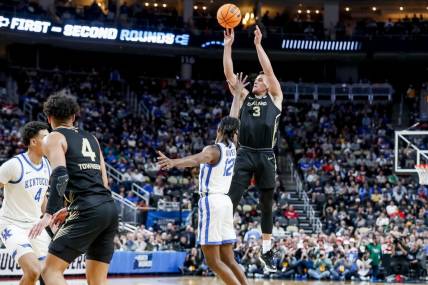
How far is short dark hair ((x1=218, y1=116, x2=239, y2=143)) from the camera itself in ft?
31.2

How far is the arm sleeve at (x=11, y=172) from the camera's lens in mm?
9477

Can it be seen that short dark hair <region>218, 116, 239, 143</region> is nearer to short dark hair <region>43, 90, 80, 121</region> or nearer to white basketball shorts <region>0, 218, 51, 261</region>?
short dark hair <region>43, 90, 80, 121</region>

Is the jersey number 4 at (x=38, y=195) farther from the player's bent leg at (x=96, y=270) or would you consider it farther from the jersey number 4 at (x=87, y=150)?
the jersey number 4 at (x=87, y=150)

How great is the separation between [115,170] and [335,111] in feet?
43.9

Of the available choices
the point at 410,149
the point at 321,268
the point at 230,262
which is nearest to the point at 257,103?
the point at 230,262

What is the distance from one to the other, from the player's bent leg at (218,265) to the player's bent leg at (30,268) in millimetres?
1973

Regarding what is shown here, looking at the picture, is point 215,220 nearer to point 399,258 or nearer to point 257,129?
point 257,129

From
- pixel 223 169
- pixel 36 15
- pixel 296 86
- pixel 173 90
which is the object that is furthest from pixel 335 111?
pixel 223 169

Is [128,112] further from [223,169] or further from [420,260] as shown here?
[223,169]

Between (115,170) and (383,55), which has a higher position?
(383,55)

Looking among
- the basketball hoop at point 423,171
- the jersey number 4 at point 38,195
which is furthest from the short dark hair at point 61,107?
the basketball hoop at point 423,171

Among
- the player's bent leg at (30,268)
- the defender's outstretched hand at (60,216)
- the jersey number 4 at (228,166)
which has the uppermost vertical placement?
the jersey number 4 at (228,166)

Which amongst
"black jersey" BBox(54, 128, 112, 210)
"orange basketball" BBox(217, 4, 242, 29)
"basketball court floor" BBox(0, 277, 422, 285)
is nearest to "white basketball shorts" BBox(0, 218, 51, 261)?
"black jersey" BBox(54, 128, 112, 210)

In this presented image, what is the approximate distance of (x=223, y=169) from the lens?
9.55 meters
